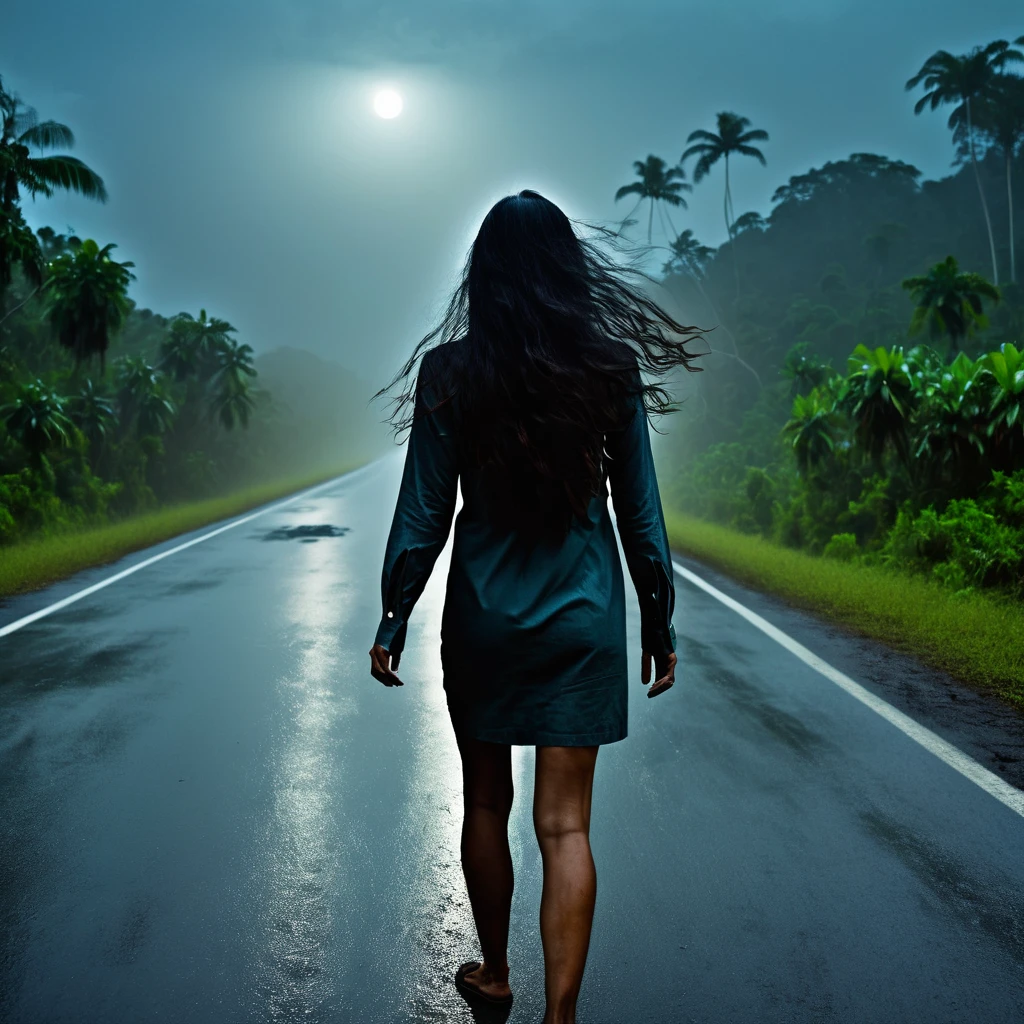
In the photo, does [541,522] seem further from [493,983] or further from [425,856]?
[425,856]

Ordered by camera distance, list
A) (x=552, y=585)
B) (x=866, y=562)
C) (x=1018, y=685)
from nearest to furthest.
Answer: (x=552, y=585), (x=1018, y=685), (x=866, y=562)

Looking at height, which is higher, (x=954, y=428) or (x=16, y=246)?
(x=16, y=246)

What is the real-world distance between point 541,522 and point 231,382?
49.1 m

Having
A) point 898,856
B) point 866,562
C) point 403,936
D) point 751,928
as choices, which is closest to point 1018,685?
point 898,856

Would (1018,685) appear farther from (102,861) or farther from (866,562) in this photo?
(866,562)

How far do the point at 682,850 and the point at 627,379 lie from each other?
7.20 ft

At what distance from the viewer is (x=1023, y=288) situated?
49406mm

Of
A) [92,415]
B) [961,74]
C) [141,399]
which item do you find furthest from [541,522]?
[961,74]

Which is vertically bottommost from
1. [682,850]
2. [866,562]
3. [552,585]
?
[866,562]

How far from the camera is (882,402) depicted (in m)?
15.9

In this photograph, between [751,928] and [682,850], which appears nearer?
[751,928]

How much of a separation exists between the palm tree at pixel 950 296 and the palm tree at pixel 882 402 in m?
16.6

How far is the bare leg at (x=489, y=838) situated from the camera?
9.46ft

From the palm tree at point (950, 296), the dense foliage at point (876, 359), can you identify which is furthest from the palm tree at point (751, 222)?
the palm tree at point (950, 296)
